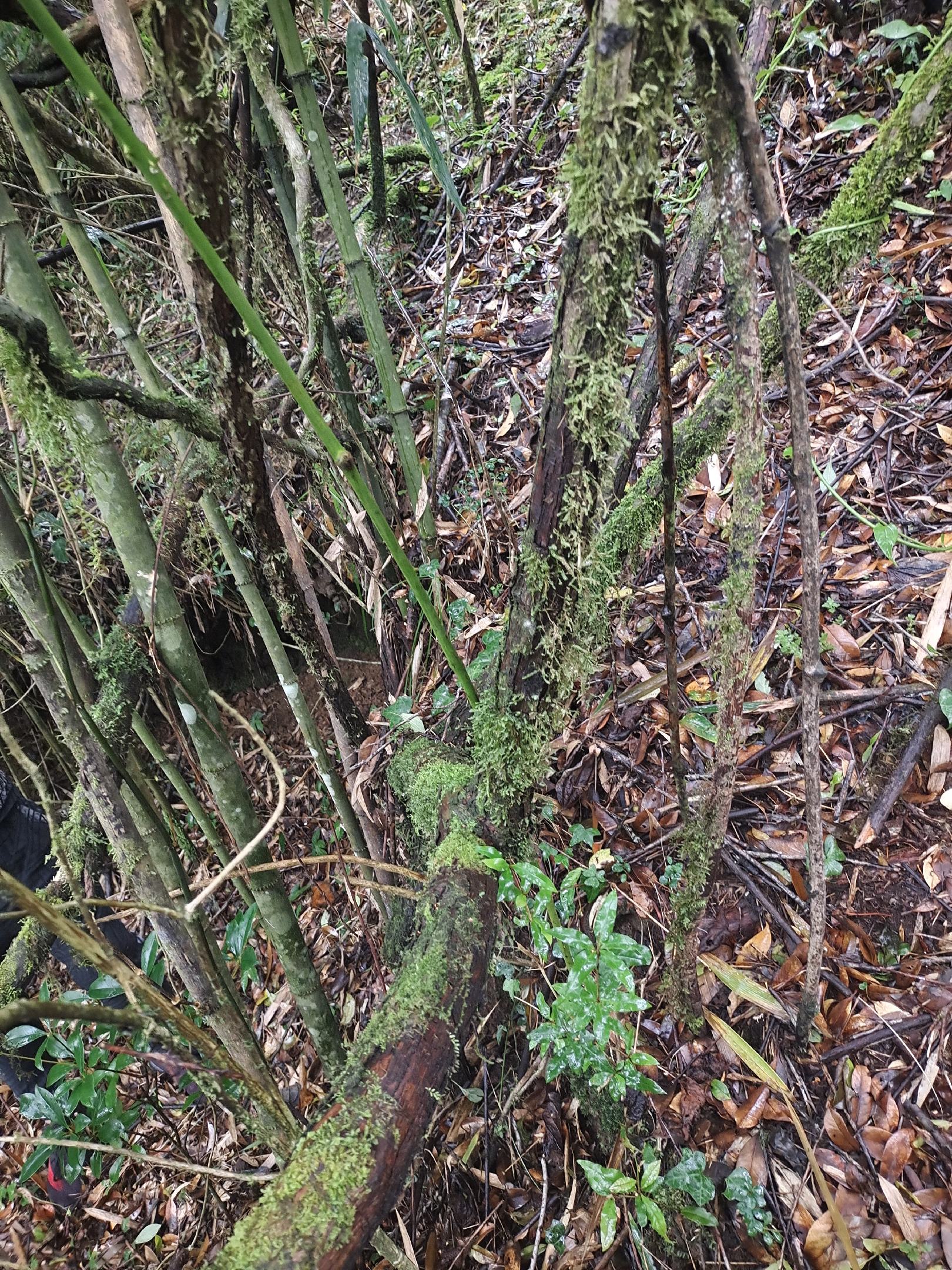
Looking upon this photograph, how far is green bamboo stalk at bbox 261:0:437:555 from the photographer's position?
1.39 m

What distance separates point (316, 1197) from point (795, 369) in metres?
1.26

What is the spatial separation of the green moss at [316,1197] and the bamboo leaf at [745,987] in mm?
1113

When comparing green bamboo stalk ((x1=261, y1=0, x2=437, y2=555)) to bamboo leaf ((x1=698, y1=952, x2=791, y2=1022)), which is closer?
green bamboo stalk ((x1=261, y1=0, x2=437, y2=555))

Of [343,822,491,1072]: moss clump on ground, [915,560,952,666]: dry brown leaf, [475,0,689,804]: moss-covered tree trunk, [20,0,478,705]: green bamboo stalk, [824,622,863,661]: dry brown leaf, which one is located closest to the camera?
[20,0,478,705]: green bamboo stalk

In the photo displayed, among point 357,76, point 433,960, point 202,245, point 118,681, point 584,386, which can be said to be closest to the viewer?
point 202,245

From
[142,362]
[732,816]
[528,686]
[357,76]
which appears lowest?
[732,816]

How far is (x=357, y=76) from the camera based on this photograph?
167 centimetres

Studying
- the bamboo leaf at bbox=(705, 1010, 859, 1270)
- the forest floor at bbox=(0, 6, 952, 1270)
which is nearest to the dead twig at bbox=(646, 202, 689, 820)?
the forest floor at bbox=(0, 6, 952, 1270)

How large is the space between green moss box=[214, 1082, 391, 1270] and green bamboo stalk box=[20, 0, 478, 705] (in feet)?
2.58

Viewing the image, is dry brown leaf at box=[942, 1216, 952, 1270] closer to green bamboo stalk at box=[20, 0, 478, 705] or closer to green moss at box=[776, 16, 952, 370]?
green bamboo stalk at box=[20, 0, 478, 705]

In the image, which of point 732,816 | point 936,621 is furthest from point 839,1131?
point 936,621

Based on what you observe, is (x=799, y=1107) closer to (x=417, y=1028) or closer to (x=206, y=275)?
(x=417, y=1028)

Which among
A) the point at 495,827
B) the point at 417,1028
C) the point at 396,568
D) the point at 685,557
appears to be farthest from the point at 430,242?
the point at 417,1028

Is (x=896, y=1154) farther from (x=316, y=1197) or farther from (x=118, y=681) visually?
(x=118, y=681)
